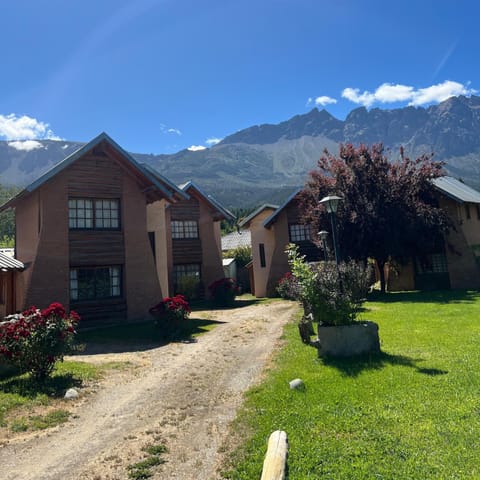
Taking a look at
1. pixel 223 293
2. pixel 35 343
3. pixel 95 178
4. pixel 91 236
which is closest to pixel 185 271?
pixel 223 293

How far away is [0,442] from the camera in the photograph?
6305 mm

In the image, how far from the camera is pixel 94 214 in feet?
61.2

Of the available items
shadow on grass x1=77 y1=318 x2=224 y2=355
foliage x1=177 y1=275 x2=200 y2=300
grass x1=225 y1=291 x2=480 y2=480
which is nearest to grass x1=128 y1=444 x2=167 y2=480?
grass x1=225 y1=291 x2=480 y2=480

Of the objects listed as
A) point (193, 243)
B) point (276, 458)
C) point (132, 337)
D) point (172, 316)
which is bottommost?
point (276, 458)

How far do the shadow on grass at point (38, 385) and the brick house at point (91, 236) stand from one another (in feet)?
26.4

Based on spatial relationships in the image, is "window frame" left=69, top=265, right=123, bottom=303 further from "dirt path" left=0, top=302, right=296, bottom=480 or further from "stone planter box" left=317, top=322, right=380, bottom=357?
"stone planter box" left=317, top=322, right=380, bottom=357

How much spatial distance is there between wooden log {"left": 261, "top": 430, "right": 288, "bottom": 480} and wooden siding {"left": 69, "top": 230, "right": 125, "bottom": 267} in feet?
47.4

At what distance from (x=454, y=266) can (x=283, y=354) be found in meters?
20.8

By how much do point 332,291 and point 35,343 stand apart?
23.3 feet

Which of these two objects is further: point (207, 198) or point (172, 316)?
point (207, 198)

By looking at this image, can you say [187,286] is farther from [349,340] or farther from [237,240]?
[237,240]

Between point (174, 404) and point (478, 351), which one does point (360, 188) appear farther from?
point (174, 404)

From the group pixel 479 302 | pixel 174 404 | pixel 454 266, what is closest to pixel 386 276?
pixel 454 266

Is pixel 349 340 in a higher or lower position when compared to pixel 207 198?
lower
